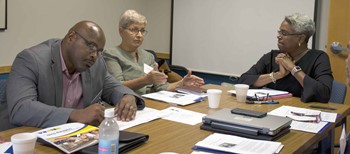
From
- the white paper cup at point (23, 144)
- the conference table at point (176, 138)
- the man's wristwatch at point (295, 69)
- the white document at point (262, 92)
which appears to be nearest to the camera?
the white paper cup at point (23, 144)

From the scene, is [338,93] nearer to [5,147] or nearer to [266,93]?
[266,93]

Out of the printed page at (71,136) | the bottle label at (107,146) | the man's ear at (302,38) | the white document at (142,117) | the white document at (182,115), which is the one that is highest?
the man's ear at (302,38)

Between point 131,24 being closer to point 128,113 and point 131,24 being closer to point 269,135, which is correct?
point 128,113

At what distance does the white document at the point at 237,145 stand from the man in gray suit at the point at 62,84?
1.62ft

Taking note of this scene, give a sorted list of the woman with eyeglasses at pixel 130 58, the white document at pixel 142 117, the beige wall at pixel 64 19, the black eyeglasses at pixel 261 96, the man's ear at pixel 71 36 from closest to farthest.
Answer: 1. the white document at pixel 142 117
2. the man's ear at pixel 71 36
3. the black eyeglasses at pixel 261 96
4. the woman with eyeglasses at pixel 130 58
5. the beige wall at pixel 64 19

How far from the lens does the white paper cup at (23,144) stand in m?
1.28

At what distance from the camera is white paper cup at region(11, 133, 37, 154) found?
1.28m

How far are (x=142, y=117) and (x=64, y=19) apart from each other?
2433 millimetres

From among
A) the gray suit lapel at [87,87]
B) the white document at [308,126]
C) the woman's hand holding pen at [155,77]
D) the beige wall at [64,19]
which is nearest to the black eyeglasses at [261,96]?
the white document at [308,126]

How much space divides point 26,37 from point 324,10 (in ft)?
9.51

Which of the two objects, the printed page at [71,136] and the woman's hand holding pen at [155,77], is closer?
the printed page at [71,136]

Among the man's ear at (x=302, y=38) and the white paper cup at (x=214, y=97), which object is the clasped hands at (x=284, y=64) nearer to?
the man's ear at (x=302, y=38)

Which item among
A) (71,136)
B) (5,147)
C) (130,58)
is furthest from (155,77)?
(5,147)

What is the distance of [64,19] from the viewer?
408 cm
